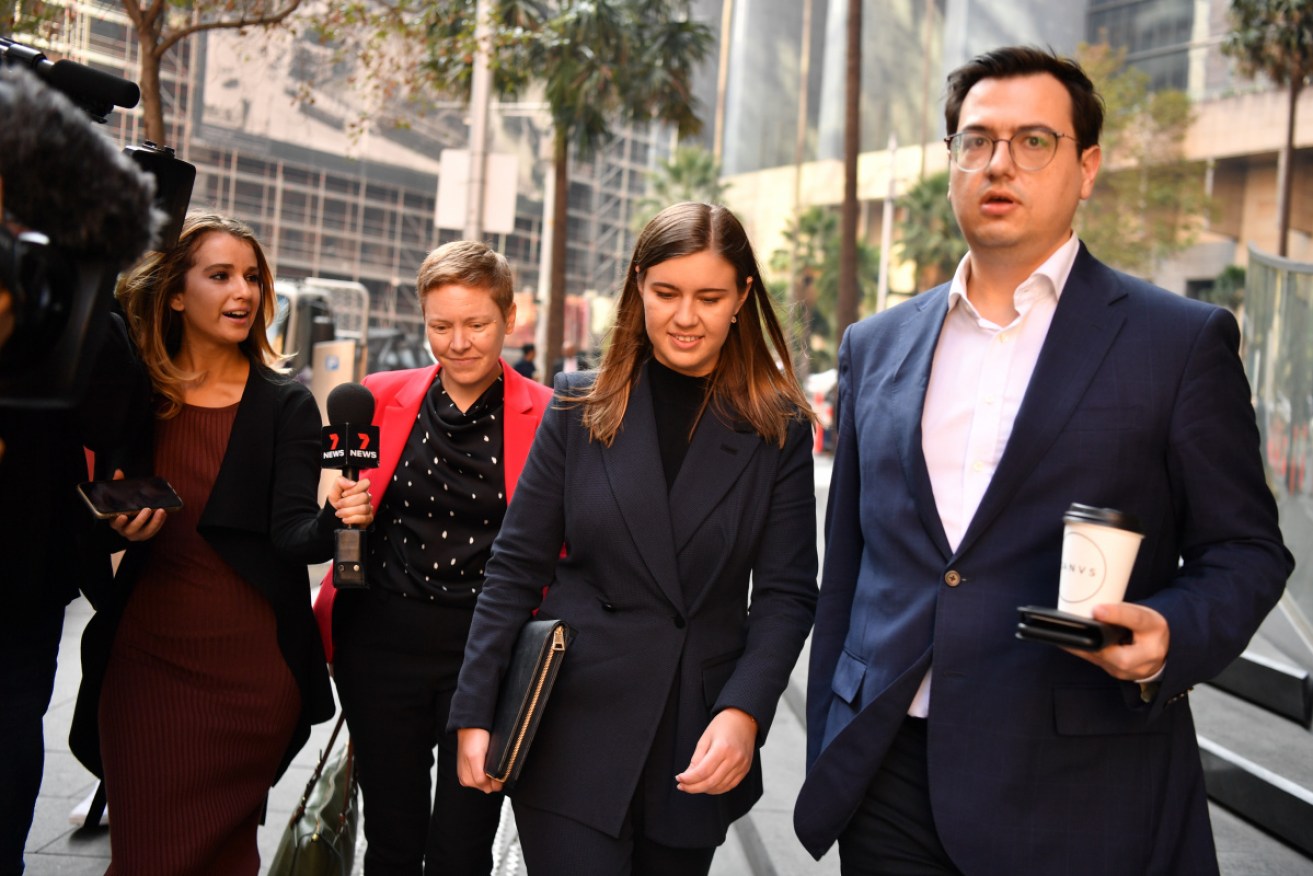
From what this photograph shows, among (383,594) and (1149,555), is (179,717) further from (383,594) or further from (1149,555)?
(1149,555)

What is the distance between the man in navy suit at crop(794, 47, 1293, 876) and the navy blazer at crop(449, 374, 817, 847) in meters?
0.28

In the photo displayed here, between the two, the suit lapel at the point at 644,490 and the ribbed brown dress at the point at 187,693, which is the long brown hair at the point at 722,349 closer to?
the suit lapel at the point at 644,490

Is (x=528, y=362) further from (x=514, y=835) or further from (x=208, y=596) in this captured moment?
(x=208, y=596)

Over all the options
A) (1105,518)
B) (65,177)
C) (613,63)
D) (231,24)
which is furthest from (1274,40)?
(65,177)

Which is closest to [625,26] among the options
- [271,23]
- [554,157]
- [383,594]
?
[554,157]

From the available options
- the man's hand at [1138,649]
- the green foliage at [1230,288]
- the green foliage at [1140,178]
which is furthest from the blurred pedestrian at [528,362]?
the green foliage at [1140,178]

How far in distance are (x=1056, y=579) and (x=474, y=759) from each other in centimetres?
122

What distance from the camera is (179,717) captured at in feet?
11.2

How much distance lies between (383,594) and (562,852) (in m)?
1.19

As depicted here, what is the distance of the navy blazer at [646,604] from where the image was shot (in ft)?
9.01

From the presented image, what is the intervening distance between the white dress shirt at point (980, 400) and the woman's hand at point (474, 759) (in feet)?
2.87

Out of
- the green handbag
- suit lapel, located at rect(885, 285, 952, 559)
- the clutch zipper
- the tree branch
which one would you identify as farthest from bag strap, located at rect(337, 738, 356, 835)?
the tree branch

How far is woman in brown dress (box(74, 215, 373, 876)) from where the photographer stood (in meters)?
3.39

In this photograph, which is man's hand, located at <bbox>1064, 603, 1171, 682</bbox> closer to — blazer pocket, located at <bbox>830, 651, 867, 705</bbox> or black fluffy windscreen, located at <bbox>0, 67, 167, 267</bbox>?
blazer pocket, located at <bbox>830, 651, 867, 705</bbox>
